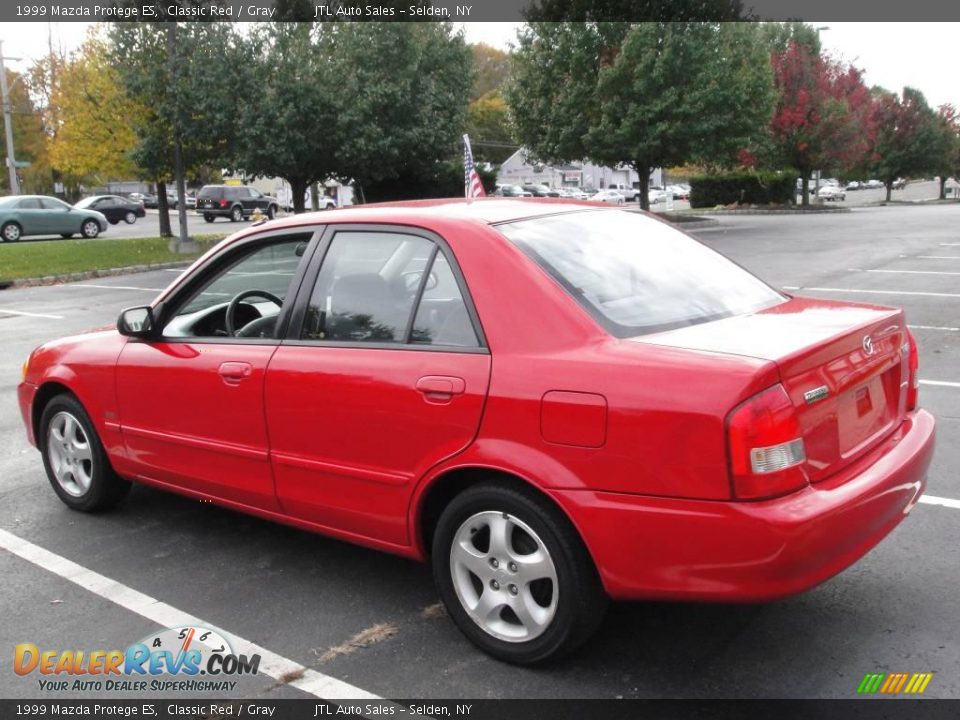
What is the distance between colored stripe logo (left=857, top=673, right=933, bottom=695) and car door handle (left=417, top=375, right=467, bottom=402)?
5.61 ft

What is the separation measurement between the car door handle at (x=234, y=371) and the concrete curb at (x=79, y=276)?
54.8ft

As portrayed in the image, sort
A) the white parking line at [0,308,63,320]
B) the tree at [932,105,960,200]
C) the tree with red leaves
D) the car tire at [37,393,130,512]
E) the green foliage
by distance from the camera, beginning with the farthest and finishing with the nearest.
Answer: the tree at [932,105,960,200] < the green foliage < the tree with red leaves < the white parking line at [0,308,63,320] < the car tire at [37,393,130,512]

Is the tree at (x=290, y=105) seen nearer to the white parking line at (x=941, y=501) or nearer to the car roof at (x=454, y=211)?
the car roof at (x=454, y=211)

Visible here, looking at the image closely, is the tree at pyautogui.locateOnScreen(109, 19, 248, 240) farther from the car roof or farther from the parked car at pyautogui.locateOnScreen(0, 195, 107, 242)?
the car roof

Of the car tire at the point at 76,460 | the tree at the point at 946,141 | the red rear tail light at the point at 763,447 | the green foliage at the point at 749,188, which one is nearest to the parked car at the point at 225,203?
the green foliage at the point at 749,188

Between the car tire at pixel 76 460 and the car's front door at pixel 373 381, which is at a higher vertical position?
the car's front door at pixel 373 381

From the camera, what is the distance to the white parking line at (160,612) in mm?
3322

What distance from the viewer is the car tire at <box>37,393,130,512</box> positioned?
5078 millimetres

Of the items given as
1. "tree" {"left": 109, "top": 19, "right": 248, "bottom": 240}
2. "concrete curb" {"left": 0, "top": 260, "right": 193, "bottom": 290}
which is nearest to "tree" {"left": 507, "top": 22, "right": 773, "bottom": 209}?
"tree" {"left": 109, "top": 19, "right": 248, "bottom": 240}

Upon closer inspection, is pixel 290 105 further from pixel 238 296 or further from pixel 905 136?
pixel 905 136

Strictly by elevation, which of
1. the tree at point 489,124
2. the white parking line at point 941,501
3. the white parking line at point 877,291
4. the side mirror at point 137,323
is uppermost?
the tree at point 489,124

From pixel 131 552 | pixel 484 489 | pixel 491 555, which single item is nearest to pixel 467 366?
pixel 484 489

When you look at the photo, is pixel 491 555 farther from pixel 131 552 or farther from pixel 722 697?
pixel 131 552

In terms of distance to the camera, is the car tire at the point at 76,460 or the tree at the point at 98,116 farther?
the tree at the point at 98,116
